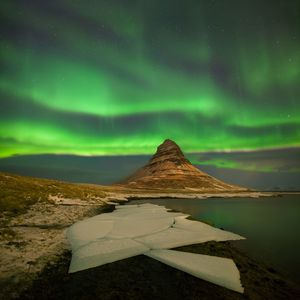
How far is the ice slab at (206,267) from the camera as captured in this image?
25.4 feet

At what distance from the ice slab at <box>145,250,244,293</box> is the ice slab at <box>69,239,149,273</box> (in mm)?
950

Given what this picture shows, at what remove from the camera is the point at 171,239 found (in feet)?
41.5

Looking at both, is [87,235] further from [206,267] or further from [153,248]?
[206,267]

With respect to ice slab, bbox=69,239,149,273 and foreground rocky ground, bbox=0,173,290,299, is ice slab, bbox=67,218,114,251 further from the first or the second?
ice slab, bbox=69,239,149,273

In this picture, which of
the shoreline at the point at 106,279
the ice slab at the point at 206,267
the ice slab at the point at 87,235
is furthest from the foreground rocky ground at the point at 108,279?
the ice slab at the point at 87,235

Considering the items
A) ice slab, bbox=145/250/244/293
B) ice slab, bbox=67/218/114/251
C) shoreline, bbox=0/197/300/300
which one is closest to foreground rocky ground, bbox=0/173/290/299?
shoreline, bbox=0/197/300/300

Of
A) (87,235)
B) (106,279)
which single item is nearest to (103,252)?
(106,279)

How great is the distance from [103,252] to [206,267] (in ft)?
13.8

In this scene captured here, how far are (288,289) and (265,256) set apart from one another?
4870 millimetres

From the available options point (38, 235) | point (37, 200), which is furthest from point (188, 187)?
point (38, 235)

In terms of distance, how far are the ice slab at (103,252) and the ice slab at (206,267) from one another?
3.12ft

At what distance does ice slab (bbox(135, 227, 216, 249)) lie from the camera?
1157 cm

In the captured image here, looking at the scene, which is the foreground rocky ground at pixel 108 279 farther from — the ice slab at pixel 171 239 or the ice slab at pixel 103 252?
the ice slab at pixel 171 239

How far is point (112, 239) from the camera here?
12.2 m
